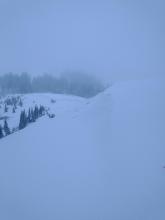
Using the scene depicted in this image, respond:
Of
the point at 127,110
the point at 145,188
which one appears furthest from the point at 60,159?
the point at 127,110

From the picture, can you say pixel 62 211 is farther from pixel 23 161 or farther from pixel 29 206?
pixel 23 161

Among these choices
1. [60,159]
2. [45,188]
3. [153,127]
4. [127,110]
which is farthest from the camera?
[127,110]

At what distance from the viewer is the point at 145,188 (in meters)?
15.4

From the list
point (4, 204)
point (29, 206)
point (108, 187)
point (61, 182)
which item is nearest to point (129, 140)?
point (108, 187)

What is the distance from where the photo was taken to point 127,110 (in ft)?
102

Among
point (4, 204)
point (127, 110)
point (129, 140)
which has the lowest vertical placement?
point (4, 204)

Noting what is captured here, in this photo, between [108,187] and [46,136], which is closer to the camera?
[108,187]

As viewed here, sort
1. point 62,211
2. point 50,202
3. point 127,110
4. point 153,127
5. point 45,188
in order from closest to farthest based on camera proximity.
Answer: point 62,211 → point 50,202 → point 45,188 → point 153,127 → point 127,110

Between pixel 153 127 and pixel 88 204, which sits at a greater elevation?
pixel 153 127

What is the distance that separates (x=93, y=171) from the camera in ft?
→ 62.6

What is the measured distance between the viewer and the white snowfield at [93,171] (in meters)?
14.6

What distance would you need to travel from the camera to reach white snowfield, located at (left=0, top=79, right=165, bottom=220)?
1460 centimetres

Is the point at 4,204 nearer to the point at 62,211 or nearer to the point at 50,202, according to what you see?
the point at 50,202

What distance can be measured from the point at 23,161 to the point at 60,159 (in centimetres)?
497
